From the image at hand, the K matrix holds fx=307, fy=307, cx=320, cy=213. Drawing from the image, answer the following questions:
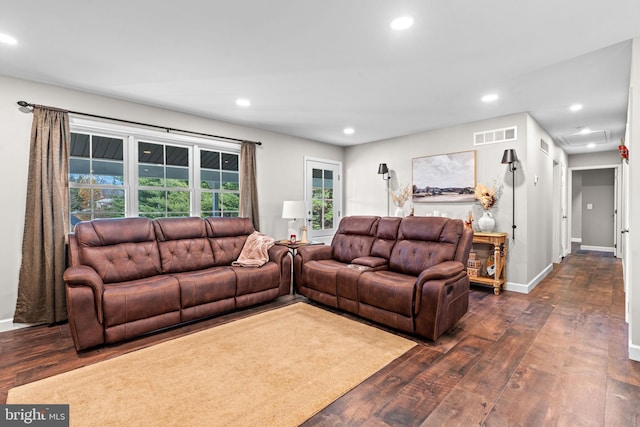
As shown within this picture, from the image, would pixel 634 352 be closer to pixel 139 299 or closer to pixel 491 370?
pixel 491 370

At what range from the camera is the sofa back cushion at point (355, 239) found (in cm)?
407

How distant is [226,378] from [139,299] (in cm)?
122

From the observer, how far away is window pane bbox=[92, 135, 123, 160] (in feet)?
12.0

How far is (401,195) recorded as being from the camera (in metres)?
5.75

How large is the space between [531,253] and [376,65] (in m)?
3.54

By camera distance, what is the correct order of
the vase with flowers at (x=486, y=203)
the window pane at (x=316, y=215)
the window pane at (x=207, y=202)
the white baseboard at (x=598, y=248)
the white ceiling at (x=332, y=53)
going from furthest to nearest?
the white baseboard at (x=598, y=248)
the window pane at (x=316, y=215)
the window pane at (x=207, y=202)
the vase with flowers at (x=486, y=203)
the white ceiling at (x=332, y=53)

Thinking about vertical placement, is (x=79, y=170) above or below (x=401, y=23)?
below

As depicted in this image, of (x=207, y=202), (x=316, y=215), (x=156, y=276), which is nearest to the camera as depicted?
(x=156, y=276)

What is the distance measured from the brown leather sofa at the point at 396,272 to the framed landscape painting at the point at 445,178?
64.0 inches

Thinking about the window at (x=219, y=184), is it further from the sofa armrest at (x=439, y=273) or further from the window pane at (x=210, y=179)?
the sofa armrest at (x=439, y=273)

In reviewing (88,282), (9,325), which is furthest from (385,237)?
(9,325)

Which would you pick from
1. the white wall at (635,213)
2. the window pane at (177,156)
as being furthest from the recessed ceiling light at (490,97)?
the window pane at (177,156)

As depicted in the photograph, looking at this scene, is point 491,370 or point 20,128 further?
point 20,128

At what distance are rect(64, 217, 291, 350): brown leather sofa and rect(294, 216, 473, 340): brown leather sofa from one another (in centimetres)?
56
